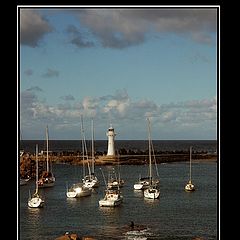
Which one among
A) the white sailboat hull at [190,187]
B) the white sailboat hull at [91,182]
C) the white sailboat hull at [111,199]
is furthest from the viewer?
the white sailboat hull at [91,182]

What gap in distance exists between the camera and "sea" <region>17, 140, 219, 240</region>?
4720 mm

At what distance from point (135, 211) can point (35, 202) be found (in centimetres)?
128

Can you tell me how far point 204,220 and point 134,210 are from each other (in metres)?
1.26

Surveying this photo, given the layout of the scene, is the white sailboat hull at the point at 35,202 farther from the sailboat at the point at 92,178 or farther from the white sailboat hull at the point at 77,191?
the sailboat at the point at 92,178

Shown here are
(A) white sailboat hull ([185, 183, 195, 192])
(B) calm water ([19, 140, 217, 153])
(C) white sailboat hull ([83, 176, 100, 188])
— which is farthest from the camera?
(C) white sailboat hull ([83, 176, 100, 188])

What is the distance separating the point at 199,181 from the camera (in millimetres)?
5289

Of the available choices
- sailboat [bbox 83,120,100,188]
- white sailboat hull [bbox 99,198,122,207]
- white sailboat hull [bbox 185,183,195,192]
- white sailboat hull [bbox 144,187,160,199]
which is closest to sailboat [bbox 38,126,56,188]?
sailboat [bbox 83,120,100,188]

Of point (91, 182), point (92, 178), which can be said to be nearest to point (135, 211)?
point (92, 178)

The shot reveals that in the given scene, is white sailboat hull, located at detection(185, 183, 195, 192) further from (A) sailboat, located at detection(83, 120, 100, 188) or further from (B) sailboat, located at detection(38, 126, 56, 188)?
(B) sailboat, located at detection(38, 126, 56, 188)

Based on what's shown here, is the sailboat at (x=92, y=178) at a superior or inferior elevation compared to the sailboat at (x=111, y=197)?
superior

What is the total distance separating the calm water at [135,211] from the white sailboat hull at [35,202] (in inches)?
2.4

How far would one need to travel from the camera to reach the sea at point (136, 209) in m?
4.72

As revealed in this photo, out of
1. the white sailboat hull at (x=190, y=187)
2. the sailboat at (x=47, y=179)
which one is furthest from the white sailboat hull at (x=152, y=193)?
the sailboat at (x=47, y=179)

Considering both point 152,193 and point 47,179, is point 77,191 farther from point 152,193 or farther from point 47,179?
point 152,193
